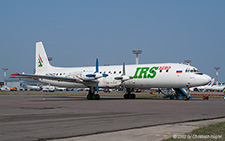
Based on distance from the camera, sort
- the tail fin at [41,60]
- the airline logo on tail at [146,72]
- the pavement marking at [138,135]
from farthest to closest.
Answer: the tail fin at [41,60] → the airline logo on tail at [146,72] → the pavement marking at [138,135]

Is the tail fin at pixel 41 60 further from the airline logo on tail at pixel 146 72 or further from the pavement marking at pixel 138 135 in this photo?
the pavement marking at pixel 138 135

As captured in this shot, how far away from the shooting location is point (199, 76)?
3247cm

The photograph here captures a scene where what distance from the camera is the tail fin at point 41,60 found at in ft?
150

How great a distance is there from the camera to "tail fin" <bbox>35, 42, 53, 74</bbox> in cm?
4584

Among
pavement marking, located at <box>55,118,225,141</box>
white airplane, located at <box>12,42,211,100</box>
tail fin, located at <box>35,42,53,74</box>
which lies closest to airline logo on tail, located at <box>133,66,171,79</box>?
white airplane, located at <box>12,42,211,100</box>

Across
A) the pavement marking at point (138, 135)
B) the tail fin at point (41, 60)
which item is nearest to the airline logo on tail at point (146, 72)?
the tail fin at point (41, 60)

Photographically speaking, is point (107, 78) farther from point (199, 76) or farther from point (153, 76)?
point (199, 76)

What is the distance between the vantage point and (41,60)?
46.0 meters

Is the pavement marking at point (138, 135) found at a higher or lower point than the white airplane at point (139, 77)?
lower

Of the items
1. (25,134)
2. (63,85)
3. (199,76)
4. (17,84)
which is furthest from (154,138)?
(17,84)

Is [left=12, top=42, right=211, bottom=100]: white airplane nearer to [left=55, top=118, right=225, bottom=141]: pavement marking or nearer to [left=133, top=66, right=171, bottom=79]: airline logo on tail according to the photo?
[left=133, top=66, right=171, bottom=79]: airline logo on tail

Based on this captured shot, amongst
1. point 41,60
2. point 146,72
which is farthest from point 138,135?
point 41,60

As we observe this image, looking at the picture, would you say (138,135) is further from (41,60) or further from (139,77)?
(41,60)

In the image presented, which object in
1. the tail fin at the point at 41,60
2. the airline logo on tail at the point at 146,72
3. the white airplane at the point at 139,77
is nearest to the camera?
the white airplane at the point at 139,77
